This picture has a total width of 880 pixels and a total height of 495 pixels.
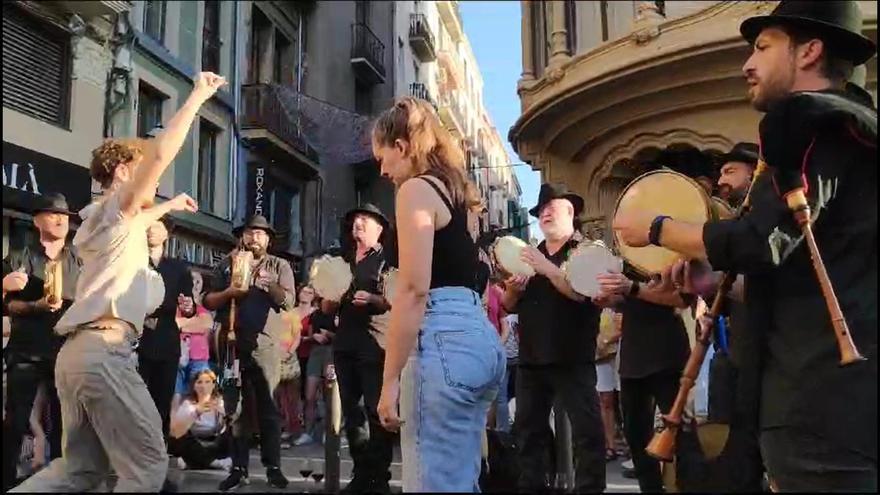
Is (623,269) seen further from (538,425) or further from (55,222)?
(55,222)

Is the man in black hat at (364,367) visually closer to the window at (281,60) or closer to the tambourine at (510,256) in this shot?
the tambourine at (510,256)

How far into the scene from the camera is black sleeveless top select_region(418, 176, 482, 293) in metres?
2.52

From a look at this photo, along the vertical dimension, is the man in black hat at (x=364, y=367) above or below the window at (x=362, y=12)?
below

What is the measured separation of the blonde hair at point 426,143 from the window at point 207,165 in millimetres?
5552

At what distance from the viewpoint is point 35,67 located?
35.2 feet

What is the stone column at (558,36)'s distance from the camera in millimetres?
10859

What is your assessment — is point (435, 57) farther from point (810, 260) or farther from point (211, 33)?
point (810, 260)

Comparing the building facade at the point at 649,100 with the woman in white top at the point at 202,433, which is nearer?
the woman in white top at the point at 202,433

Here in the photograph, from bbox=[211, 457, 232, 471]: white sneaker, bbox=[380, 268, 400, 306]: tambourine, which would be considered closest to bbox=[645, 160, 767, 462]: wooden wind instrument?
bbox=[380, 268, 400, 306]: tambourine

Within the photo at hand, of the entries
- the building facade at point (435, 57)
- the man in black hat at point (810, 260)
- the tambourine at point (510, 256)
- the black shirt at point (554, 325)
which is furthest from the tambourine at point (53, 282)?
the building facade at point (435, 57)

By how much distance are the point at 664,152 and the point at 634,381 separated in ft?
12.8

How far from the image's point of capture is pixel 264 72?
11445mm

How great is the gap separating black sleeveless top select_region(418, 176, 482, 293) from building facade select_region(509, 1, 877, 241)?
3.88 metres

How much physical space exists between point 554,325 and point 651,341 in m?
0.55
